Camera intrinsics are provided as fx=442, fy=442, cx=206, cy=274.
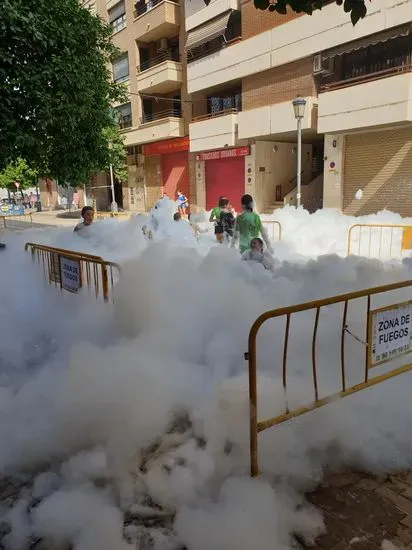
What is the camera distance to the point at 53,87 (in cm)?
765

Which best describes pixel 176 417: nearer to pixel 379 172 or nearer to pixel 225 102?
pixel 379 172

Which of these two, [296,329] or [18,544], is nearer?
[18,544]

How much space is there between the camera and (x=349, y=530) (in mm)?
2322

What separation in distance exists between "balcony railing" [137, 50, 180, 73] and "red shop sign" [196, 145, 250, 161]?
598cm

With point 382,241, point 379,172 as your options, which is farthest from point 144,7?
point 382,241

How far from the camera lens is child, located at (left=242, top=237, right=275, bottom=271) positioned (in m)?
6.53

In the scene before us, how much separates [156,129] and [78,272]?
1950 cm

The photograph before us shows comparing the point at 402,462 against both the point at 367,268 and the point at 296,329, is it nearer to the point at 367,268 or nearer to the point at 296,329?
the point at 296,329

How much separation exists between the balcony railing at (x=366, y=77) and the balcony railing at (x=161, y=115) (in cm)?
986

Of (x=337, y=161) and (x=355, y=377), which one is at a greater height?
(x=337, y=161)

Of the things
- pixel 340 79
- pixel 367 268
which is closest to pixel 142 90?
pixel 340 79

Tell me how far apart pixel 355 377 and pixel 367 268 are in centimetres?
207

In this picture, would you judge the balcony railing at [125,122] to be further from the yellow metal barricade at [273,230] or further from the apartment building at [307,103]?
the yellow metal barricade at [273,230]

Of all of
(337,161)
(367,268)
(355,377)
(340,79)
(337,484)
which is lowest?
(337,484)
